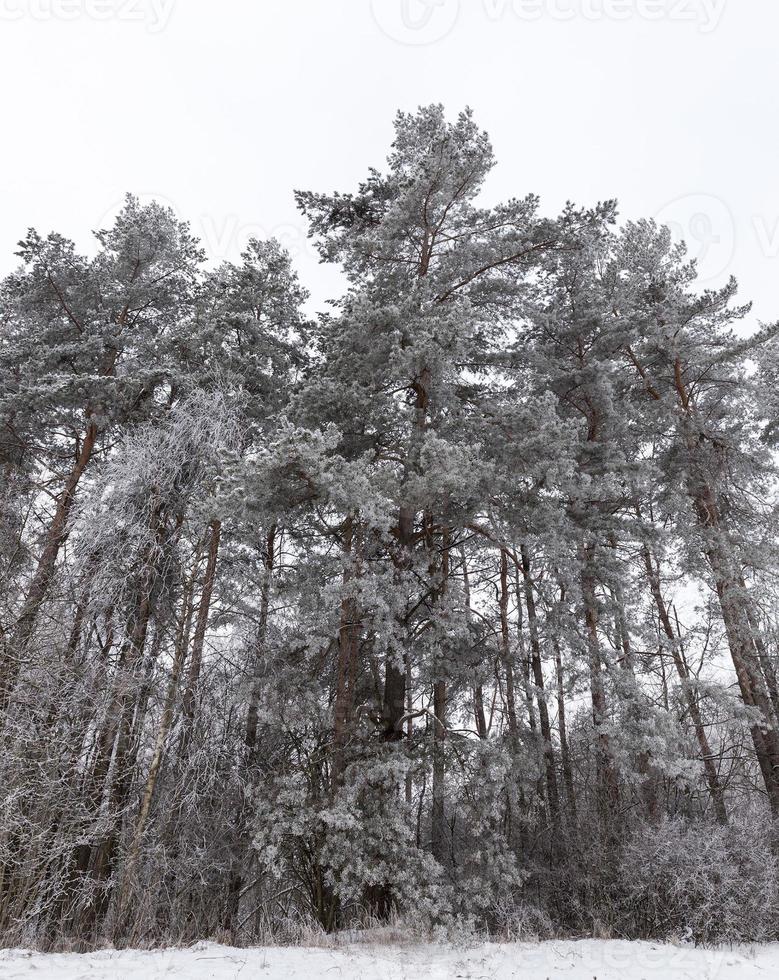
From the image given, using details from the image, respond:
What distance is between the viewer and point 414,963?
655 cm

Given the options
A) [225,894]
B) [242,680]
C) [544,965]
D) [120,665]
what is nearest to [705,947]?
[544,965]

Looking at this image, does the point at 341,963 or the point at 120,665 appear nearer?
the point at 341,963

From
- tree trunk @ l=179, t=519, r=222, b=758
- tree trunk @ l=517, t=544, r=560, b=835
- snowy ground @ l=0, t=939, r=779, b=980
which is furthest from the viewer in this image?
tree trunk @ l=517, t=544, r=560, b=835

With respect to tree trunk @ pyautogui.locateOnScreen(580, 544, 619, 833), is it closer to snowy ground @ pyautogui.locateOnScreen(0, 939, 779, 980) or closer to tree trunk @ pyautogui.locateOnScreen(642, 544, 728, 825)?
tree trunk @ pyautogui.locateOnScreen(642, 544, 728, 825)

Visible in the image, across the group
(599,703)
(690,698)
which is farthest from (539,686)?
(690,698)

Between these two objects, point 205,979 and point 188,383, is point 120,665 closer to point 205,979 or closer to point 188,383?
point 205,979

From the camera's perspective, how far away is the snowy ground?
18.5 feet

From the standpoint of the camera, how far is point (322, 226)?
12.2m

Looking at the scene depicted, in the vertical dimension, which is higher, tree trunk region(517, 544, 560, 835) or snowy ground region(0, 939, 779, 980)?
tree trunk region(517, 544, 560, 835)

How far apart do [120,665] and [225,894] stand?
4.88 meters

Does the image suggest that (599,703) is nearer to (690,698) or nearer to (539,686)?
(539,686)

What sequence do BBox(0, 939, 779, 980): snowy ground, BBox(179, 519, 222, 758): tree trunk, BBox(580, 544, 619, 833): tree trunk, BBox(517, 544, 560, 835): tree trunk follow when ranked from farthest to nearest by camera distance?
BBox(517, 544, 560, 835): tree trunk < BBox(580, 544, 619, 833): tree trunk < BBox(179, 519, 222, 758): tree trunk < BBox(0, 939, 779, 980): snowy ground

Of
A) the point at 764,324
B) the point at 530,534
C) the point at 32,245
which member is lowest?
the point at 530,534

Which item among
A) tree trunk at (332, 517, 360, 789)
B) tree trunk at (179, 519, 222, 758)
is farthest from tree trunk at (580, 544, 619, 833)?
tree trunk at (179, 519, 222, 758)
